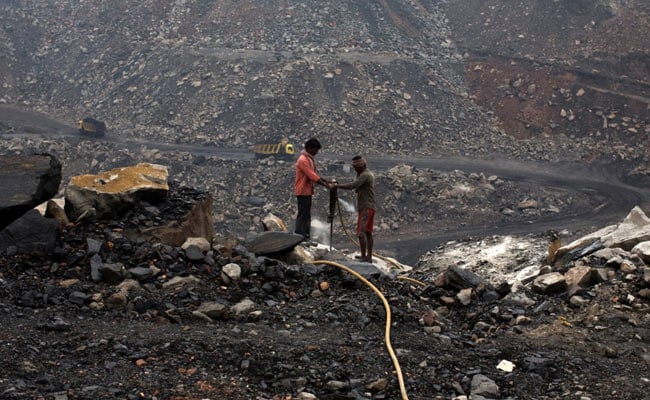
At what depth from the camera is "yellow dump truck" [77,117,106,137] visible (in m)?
23.7

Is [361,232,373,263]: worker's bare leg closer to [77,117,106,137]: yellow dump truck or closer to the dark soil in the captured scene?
the dark soil

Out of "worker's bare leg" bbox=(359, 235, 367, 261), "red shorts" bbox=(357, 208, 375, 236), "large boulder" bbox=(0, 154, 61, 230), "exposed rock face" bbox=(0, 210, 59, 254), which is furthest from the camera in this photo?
"worker's bare leg" bbox=(359, 235, 367, 261)

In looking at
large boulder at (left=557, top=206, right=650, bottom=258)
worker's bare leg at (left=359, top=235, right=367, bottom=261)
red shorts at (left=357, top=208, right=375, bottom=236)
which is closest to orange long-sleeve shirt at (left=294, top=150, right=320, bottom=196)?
red shorts at (left=357, top=208, right=375, bottom=236)

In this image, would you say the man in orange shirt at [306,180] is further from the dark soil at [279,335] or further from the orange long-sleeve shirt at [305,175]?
the dark soil at [279,335]

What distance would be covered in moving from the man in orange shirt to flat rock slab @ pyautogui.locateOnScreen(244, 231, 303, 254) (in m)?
→ 0.96

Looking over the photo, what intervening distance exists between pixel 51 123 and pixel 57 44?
280 inches

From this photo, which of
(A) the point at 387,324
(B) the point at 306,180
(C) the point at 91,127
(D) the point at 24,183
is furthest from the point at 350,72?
(A) the point at 387,324

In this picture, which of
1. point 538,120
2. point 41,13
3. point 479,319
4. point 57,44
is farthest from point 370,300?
point 41,13

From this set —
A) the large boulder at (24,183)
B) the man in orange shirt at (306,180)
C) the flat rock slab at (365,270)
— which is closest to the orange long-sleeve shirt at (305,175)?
the man in orange shirt at (306,180)

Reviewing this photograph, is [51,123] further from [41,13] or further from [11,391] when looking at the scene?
[11,391]

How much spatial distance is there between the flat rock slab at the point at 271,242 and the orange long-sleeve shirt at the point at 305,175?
3.19 feet

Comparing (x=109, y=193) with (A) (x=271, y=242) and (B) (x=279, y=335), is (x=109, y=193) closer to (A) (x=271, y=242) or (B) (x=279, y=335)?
(A) (x=271, y=242)

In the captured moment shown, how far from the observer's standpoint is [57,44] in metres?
31.1

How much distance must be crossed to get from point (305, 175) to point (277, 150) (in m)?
12.5
